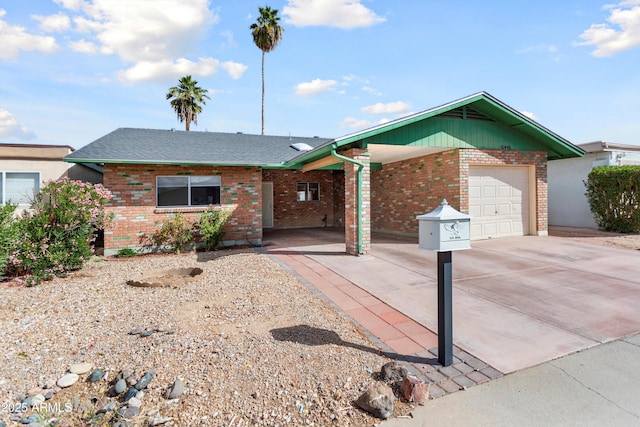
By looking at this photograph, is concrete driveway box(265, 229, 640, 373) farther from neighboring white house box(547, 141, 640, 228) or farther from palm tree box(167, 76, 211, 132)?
palm tree box(167, 76, 211, 132)

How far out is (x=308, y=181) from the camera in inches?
667

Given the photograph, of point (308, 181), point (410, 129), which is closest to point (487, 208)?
point (410, 129)

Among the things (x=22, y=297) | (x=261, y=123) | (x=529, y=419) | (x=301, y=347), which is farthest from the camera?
(x=261, y=123)

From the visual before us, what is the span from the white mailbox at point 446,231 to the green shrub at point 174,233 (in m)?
8.83

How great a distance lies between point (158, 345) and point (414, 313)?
3.39 m

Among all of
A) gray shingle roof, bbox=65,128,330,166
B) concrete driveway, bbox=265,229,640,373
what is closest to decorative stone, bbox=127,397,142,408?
concrete driveway, bbox=265,229,640,373

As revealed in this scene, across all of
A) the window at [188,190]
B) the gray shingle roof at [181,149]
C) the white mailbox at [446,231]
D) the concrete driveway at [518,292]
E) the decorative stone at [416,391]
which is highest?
the gray shingle roof at [181,149]

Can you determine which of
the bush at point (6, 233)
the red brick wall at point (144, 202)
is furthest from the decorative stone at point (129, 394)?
the red brick wall at point (144, 202)

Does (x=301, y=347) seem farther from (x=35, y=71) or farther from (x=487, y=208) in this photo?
(x=35, y=71)

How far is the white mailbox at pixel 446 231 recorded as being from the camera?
316 centimetres

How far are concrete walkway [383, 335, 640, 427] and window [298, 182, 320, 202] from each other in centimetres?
1421

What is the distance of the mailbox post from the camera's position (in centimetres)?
317

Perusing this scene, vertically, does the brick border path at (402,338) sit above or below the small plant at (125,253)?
below

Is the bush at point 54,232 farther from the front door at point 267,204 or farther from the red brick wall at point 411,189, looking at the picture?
the red brick wall at point 411,189
